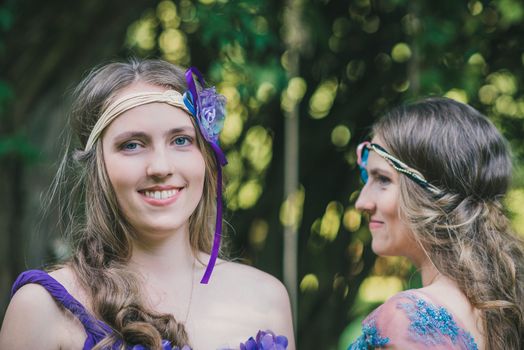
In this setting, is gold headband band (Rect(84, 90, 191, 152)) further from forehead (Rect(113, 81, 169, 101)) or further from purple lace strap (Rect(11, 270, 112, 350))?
purple lace strap (Rect(11, 270, 112, 350))

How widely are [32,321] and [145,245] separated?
47 centimetres

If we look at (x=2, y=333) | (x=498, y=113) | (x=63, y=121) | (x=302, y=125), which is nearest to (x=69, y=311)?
(x=2, y=333)

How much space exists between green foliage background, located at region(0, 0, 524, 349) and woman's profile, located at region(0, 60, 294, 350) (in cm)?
154

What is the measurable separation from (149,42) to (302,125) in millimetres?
1087

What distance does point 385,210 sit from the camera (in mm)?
3021

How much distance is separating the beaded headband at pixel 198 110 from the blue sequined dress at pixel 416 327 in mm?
620

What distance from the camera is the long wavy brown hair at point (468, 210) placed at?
2854 millimetres

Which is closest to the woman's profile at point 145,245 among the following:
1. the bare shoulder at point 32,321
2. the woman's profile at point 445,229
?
the bare shoulder at point 32,321

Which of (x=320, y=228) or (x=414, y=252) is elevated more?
(x=414, y=252)

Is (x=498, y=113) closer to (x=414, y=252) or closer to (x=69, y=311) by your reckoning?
(x=414, y=252)

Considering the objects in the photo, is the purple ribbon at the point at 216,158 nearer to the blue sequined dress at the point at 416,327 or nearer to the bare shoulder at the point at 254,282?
the bare shoulder at the point at 254,282

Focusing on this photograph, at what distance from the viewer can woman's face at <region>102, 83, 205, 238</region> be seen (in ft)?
8.54

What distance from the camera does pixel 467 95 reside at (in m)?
4.71

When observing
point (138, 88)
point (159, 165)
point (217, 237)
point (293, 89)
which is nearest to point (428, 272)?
point (217, 237)
